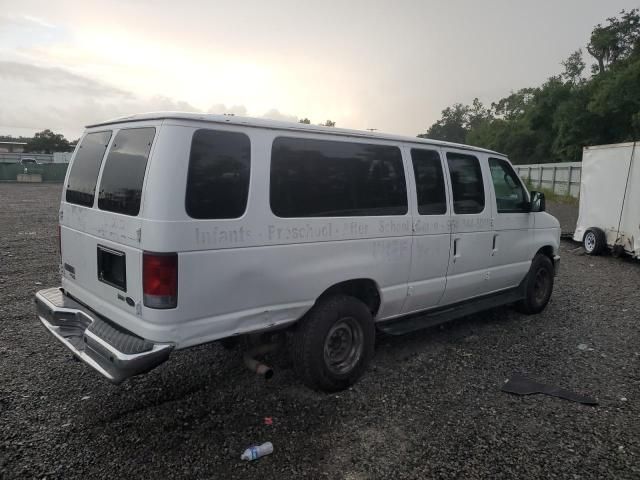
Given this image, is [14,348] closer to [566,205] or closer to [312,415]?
[312,415]

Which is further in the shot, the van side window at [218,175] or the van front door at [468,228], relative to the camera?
the van front door at [468,228]

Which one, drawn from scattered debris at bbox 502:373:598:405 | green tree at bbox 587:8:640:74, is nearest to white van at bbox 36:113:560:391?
scattered debris at bbox 502:373:598:405

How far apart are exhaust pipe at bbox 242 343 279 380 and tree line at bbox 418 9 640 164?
3159cm

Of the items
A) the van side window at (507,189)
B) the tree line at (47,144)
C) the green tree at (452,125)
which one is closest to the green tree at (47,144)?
the tree line at (47,144)

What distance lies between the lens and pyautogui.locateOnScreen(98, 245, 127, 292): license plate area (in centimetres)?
305

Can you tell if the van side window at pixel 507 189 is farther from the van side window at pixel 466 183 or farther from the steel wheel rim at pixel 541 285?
the steel wheel rim at pixel 541 285

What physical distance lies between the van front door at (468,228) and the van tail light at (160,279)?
288 centimetres

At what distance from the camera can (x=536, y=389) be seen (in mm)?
3965

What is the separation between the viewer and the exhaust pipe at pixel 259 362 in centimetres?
329

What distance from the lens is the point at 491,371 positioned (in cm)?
432

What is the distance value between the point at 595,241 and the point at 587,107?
27.0 meters

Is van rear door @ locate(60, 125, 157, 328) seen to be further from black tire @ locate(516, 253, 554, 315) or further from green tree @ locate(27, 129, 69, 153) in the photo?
green tree @ locate(27, 129, 69, 153)

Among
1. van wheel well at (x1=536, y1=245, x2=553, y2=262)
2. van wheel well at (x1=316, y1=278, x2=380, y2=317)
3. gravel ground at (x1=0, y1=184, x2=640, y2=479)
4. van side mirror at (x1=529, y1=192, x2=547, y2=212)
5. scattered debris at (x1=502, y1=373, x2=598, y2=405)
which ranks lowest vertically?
gravel ground at (x1=0, y1=184, x2=640, y2=479)

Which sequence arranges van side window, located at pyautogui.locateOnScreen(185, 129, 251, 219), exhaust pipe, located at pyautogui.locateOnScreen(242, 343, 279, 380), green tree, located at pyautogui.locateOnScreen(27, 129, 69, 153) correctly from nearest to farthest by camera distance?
van side window, located at pyautogui.locateOnScreen(185, 129, 251, 219), exhaust pipe, located at pyautogui.locateOnScreen(242, 343, 279, 380), green tree, located at pyautogui.locateOnScreen(27, 129, 69, 153)
